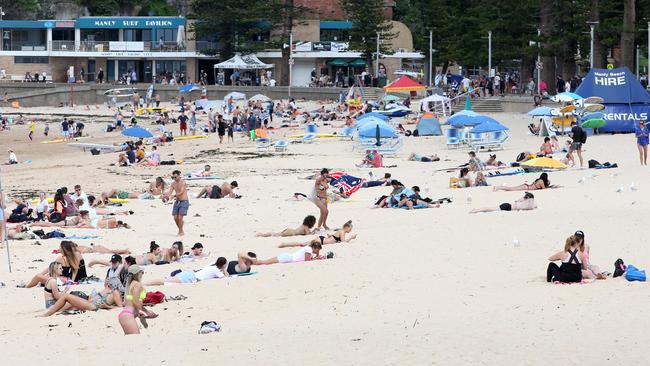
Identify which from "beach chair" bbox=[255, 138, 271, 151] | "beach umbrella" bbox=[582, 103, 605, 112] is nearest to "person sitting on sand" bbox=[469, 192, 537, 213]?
"beach umbrella" bbox=[582, 103, 605, 112]

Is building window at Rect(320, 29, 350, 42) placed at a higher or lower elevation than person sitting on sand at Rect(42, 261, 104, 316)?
higher

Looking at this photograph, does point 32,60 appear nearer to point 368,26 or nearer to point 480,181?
point 368,26

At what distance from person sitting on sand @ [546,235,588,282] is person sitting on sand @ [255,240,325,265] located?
3.61 m

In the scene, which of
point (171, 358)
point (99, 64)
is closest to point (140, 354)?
point (171, 358)

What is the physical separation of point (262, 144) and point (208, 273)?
2300 cm

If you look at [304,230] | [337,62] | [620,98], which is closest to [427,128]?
[620,98]

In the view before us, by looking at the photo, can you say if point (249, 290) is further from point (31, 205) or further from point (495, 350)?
point (31, 205)

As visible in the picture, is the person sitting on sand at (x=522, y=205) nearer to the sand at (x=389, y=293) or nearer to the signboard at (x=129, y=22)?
the sand at (x=389, y=293)

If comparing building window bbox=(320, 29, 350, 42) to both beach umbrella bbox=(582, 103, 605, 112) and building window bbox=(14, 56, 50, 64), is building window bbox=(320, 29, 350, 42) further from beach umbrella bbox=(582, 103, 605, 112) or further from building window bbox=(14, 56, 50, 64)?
beach umbrella bbox=(582, 103, 605, 112)

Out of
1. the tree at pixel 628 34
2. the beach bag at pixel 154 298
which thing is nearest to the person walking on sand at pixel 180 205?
the beach bag at pixel 154 298

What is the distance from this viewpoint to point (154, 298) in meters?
13.8

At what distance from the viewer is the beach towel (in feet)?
79.5

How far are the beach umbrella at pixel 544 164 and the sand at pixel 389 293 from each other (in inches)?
10.8

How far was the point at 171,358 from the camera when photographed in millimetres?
10734
